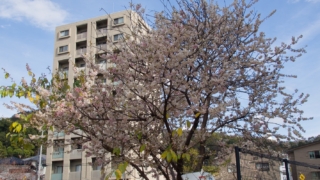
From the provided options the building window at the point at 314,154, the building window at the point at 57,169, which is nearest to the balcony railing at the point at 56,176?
the building window at the point at 57,169

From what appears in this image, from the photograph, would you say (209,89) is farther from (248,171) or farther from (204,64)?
(248,171)

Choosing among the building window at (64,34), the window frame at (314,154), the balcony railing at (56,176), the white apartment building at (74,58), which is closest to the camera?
the white apartment building at (74,58)

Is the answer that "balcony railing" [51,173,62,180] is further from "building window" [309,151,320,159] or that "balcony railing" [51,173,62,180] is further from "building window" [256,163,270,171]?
"building window" [309,151,320,159]

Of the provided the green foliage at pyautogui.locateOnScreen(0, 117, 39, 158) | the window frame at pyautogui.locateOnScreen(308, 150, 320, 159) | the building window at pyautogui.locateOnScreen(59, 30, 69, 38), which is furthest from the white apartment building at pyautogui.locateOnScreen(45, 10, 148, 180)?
the window frame at pyautogui.locateOnScreen(308, 150, 320, 159)

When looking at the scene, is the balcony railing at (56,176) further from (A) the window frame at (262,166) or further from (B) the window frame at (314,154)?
(B) the window frame at (314,154)

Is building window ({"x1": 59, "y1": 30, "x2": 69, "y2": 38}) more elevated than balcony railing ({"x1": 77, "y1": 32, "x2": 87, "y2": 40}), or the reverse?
building window ({"x1": 59, "y1": 30, "x2": 69, "y2": 38})

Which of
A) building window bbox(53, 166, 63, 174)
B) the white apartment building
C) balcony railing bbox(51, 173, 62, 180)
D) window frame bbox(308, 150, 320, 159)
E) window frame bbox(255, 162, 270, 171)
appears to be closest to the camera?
window frame bbox(255, 162, 270, 171)

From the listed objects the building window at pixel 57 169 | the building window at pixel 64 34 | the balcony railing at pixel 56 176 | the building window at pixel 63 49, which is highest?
the building window at pixel 64 34

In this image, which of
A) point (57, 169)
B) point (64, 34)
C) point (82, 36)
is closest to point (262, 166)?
point (57, 169)

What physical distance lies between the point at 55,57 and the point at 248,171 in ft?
87.6

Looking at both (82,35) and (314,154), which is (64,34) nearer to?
(82,35)


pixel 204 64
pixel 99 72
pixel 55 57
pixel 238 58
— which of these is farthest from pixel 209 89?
pixel 55 57

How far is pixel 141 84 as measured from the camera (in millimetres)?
5859

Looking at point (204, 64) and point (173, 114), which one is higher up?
point (204, 64)
